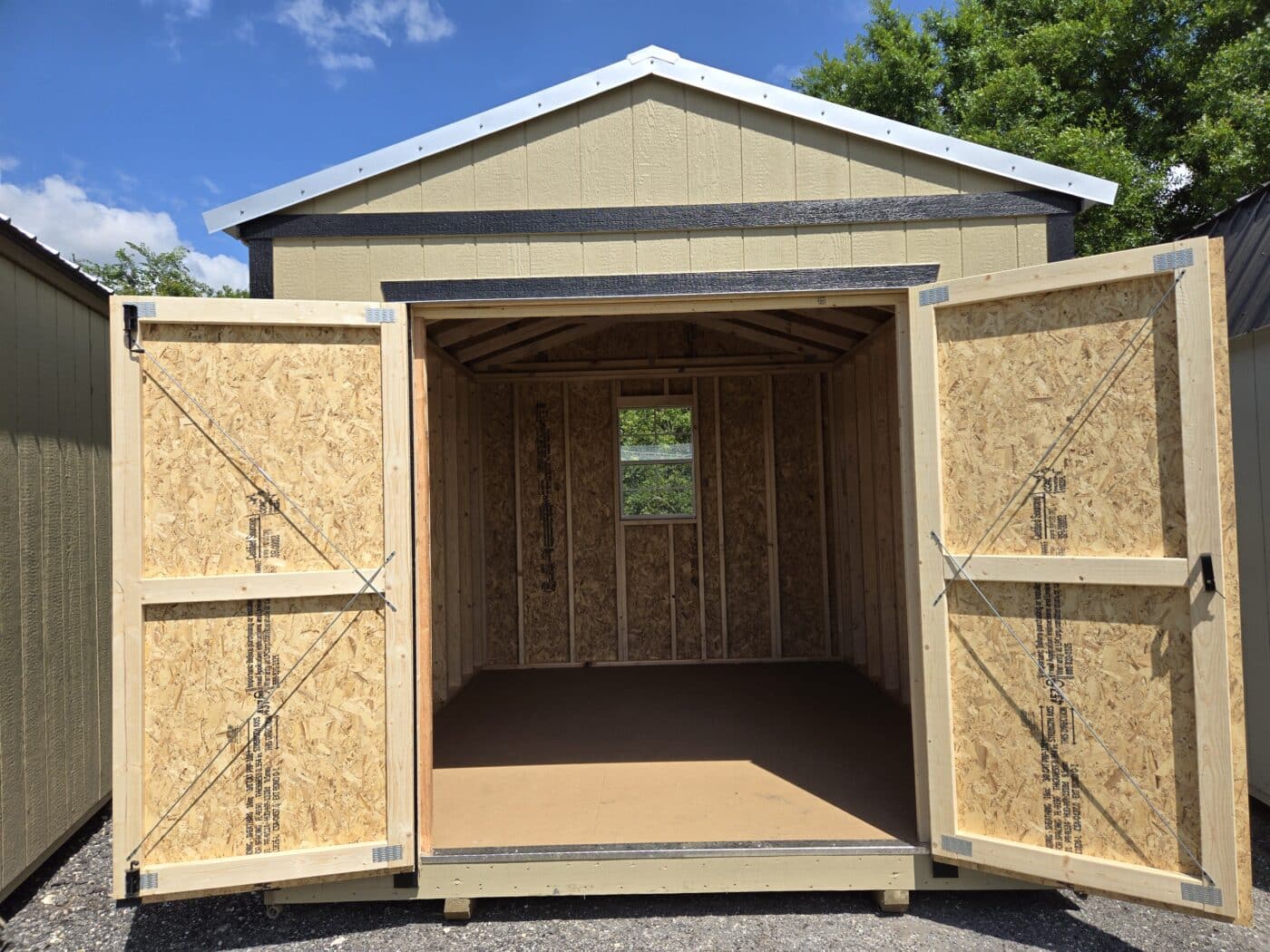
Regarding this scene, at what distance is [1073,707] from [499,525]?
5226 millimetres

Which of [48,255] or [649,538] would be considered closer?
[48,255]

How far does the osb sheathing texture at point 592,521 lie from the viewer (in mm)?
7199

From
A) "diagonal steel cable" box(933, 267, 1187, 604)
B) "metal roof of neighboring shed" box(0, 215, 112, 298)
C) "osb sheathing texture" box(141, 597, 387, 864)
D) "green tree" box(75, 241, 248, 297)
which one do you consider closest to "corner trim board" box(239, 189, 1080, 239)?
"diagonal steel cable" box(933, 267, 1187, 604)

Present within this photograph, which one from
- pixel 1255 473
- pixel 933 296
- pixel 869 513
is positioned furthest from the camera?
pixel 869 513

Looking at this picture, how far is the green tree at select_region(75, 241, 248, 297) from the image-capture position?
22422 millimetres

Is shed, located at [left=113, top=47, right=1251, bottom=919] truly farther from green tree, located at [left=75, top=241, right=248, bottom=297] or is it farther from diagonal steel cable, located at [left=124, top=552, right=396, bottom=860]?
green tree, located at [left=75, top=241, right=248, bottom=297]

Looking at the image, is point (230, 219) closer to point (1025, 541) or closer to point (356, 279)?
point (356, 279)

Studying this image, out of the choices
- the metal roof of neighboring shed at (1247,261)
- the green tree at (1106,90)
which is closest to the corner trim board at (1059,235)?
the metal roof of neighboring shed at (1247,261)

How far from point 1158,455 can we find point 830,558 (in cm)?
446

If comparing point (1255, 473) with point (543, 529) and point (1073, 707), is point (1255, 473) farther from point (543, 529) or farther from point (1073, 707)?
point (543, 529)

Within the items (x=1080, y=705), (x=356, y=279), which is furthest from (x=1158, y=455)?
(x=356, y=279)

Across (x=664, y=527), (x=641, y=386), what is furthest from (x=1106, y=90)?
(x=664, y=527)

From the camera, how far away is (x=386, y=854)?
120 inches

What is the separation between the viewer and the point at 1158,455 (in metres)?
2.79
